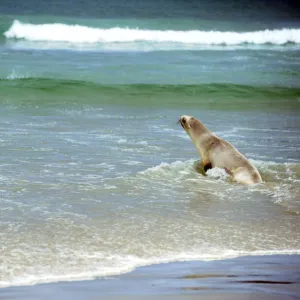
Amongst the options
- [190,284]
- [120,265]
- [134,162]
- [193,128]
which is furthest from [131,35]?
[190,284]

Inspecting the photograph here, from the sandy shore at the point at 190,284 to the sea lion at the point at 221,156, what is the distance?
106 inches

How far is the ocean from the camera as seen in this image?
5230mm

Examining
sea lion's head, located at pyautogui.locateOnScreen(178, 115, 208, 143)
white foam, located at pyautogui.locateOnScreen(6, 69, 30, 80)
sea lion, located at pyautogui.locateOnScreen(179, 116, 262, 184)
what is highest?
white foam, located at pyautogui.locateOnScreen(6, 69, 30, 80)

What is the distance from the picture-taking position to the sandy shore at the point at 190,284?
4.13 m

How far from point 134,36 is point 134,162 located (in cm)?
2701

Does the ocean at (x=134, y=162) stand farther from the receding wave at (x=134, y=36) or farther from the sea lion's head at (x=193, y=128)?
the receding wave at (x=134, y=36)

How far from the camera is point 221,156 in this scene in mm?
8023

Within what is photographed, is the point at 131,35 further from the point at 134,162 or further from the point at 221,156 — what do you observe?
the point at 221,156

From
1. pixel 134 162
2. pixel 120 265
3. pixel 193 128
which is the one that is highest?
pixel 193 128

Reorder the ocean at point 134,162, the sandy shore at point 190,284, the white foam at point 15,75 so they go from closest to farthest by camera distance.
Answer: the sandy shore at point 190,284, the ocean at point 134,162, the white foam at point 15,75

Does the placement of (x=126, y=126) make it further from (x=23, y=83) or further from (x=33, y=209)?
(x=23, y=83)

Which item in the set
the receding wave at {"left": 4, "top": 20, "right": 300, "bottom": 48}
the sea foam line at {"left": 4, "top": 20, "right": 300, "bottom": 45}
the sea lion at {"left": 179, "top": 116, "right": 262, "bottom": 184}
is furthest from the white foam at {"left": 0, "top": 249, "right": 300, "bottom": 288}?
the sea foam line at {"left": 4, "top": 20, "right": 300, "bottom": 45}

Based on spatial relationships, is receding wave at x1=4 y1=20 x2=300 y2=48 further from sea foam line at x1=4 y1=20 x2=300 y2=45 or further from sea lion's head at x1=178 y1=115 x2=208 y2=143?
sea lion's head at x1=178 y1=115 x2=208 y2=143

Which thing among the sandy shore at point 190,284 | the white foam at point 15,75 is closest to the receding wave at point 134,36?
the white foam at point 15,75
